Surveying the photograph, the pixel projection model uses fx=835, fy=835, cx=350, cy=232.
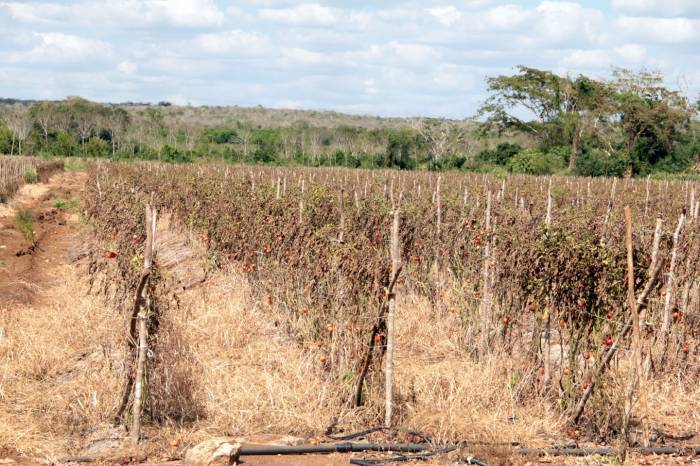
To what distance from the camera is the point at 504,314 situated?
735 cm

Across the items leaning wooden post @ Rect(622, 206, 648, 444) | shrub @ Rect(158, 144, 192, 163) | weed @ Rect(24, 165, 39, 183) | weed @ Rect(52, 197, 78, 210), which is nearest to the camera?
leaning wooden post @ Rect(622, 206, 648, 444)

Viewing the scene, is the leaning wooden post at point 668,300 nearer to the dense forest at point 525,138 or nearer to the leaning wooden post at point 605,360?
the leaning wooden post at point 605,360

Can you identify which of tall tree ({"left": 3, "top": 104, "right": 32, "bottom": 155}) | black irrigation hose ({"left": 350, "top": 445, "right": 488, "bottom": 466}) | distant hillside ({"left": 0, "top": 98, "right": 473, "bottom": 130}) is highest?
distant hillside ({"left": 0, "top": 98, "right": 473, "bottom": 130})

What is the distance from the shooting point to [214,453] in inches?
209

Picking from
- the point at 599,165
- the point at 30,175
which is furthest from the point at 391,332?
the point at 599,165

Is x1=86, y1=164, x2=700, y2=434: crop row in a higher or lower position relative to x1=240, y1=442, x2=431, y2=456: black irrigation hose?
higher

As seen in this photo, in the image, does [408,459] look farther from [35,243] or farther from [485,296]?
[35,243]

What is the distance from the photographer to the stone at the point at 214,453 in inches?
208

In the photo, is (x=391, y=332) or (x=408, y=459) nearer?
(x=408, y=459)

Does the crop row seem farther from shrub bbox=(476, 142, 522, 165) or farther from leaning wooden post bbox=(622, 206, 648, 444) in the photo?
shrub bbox=(476, 142, 522, 165)

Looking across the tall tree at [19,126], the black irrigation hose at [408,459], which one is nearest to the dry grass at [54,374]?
the black irrigation hose at [408,459]

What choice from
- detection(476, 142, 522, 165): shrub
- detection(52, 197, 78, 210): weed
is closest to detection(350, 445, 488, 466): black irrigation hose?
detection(52, 197, 78, 210): weed

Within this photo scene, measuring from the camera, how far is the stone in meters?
5.28

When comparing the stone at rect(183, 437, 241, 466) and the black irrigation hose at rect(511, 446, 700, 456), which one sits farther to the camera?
the black irrigation hose at rect(511, 446, 700, 456)
